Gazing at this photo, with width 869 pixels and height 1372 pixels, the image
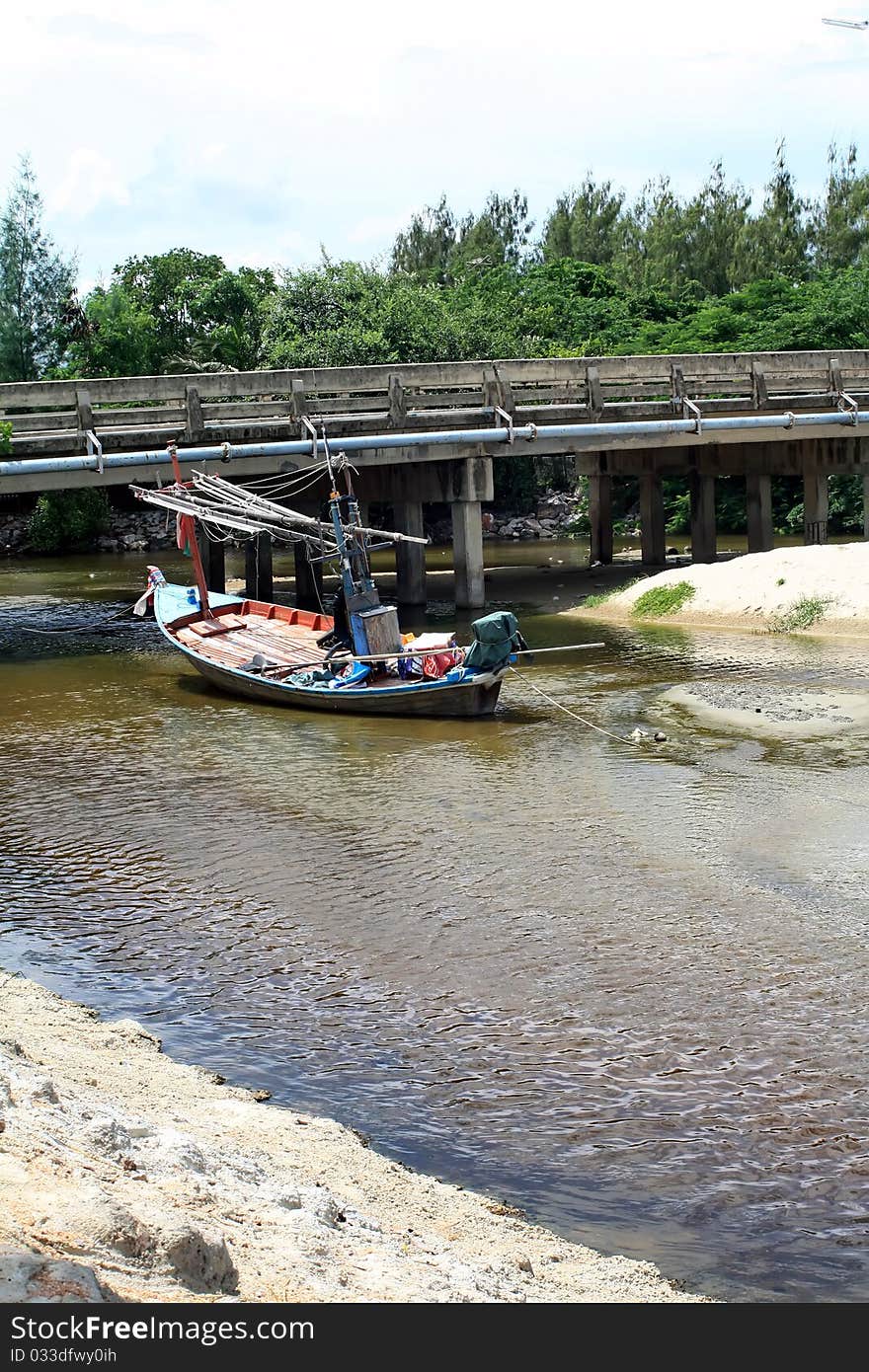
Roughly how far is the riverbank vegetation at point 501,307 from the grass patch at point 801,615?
20502 mm

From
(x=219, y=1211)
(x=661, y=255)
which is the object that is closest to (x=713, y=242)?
(x=661, y=255)

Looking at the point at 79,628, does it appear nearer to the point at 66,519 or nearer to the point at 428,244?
the point at 66,519

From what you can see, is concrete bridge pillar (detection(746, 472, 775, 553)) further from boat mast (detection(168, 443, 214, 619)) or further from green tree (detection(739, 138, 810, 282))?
green tree (detection(739, 138, 810, 282))

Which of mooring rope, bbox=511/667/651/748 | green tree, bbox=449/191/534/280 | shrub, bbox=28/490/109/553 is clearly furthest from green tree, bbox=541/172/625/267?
mooring rope, bbox=511/667/651/748

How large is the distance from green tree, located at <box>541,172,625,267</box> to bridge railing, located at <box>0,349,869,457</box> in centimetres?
5572

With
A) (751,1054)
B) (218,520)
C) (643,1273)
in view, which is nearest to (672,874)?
(751,1054)

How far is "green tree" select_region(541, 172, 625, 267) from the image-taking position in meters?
87.7

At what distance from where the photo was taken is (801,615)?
26266 millimetres

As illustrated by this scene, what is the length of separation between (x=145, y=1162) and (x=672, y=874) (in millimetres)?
7418

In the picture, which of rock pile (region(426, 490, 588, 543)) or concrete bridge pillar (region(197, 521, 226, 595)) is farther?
rock pile (region(426, 490, 588, 543))

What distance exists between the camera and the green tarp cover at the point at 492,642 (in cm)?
1939

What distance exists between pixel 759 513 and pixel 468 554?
877 cm
